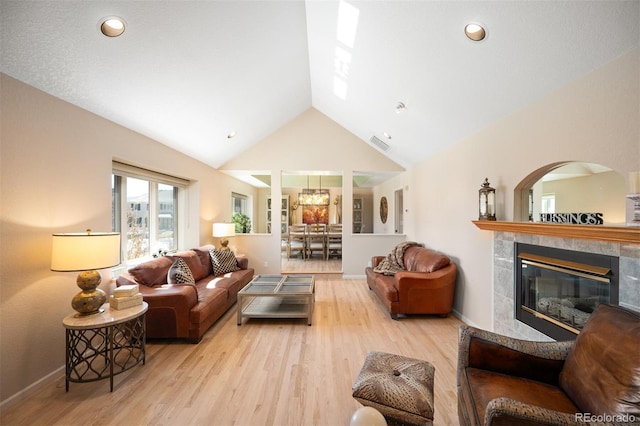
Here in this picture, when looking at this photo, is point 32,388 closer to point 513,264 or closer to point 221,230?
point 221,230

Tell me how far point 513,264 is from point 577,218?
816mm

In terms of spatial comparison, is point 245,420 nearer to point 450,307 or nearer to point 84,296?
point 84,296

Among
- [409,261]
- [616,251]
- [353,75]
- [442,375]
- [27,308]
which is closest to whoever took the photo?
[616,251]

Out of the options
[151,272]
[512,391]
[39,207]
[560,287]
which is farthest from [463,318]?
[39,207]

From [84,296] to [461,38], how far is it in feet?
12.2

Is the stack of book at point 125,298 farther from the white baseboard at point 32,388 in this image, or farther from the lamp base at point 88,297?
the white baseboard at point 32,388

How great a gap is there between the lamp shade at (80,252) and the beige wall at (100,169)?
0.29m

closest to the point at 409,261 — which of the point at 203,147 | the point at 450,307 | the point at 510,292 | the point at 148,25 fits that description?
the point at 450,307

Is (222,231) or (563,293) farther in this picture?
(222,231)

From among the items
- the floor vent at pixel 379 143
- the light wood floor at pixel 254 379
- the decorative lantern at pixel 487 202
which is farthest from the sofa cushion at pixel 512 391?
the floor vent at pixel 379 143

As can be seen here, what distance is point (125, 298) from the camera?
234 centimetres

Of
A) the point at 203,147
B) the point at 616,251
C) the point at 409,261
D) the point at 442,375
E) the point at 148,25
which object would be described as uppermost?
the point at 148,25

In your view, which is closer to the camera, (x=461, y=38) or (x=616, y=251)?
(x=616, y=251)

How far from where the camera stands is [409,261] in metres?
4.39
